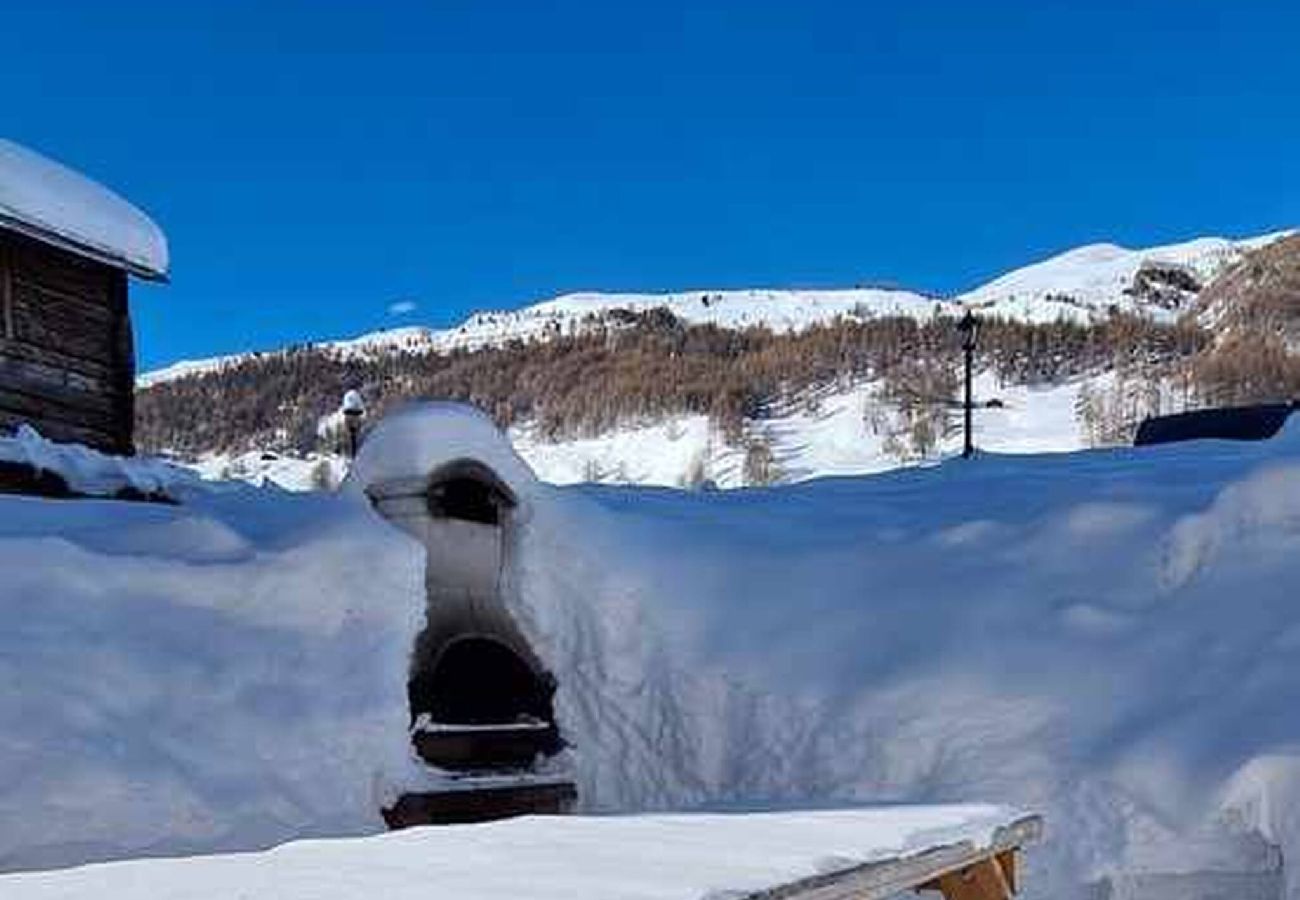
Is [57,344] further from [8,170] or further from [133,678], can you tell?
[133,678]

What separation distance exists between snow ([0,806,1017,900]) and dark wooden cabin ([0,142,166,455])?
10.5 m

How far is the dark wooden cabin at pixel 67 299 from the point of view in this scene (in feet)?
41.4

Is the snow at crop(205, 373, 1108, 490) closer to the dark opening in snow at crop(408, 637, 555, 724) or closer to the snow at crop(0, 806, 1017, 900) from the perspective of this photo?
the dark opening in snow at crop(408, 637, 555, 724)

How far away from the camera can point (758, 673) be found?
754cm

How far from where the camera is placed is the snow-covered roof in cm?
1223

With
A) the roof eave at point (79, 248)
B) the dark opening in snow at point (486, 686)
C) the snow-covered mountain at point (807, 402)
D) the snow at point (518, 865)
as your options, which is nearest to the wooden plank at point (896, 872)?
the snow at point (518, 865)

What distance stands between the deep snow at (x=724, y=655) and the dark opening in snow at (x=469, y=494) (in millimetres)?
90

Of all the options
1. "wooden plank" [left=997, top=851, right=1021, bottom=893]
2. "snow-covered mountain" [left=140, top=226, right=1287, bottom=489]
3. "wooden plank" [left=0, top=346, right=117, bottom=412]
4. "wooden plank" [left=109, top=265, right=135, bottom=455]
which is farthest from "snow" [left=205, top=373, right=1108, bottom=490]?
"wooden plank" [left=997, top=851, right=1021, bottom=893]

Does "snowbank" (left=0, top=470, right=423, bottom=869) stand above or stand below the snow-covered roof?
below

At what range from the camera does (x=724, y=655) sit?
7.68 m

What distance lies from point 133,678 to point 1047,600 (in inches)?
173

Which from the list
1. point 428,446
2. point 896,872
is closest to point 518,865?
point 896,872

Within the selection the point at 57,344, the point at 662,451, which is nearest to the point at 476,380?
the point at 662,451

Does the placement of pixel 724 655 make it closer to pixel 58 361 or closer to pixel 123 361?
pixel 58 361
